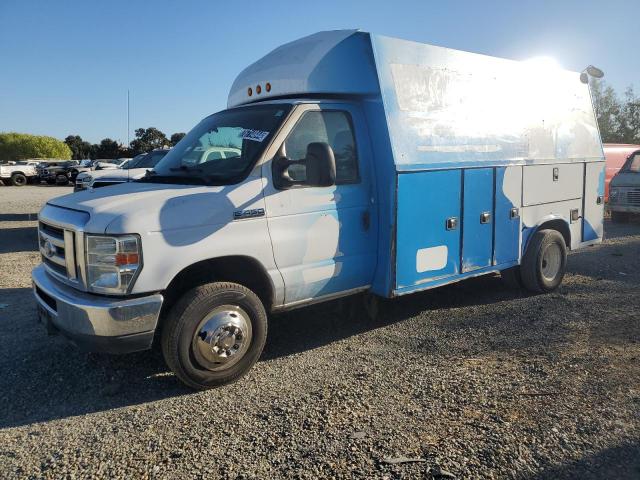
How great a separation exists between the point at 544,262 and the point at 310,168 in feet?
13.2

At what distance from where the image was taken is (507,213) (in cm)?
597

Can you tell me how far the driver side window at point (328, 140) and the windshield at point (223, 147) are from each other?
18cm

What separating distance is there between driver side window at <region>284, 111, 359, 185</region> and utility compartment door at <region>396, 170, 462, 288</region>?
49cm

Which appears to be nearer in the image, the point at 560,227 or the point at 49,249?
the point at 49,249

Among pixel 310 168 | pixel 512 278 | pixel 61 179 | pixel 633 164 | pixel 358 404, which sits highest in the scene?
pixel 633 164

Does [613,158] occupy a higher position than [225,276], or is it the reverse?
[613,158]

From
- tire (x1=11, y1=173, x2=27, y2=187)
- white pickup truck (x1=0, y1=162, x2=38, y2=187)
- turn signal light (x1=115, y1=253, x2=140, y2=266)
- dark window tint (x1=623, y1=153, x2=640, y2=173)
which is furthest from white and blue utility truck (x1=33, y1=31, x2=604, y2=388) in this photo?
tire (x1=11, y1=173, x2=27, y2=187)

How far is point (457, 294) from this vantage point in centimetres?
684

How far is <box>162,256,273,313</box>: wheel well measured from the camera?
13.2 feet

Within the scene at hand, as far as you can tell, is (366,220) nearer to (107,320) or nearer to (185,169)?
(185,169)

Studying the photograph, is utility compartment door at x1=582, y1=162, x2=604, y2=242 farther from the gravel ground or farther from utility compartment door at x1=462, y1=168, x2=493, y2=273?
utility compartment door at x1=462, y1=168, x2=493, y2=273

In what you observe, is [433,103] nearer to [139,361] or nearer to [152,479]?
[139,361]

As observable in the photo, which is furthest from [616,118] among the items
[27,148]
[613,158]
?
[27,148]

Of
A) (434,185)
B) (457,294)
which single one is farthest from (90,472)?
(457,294)
